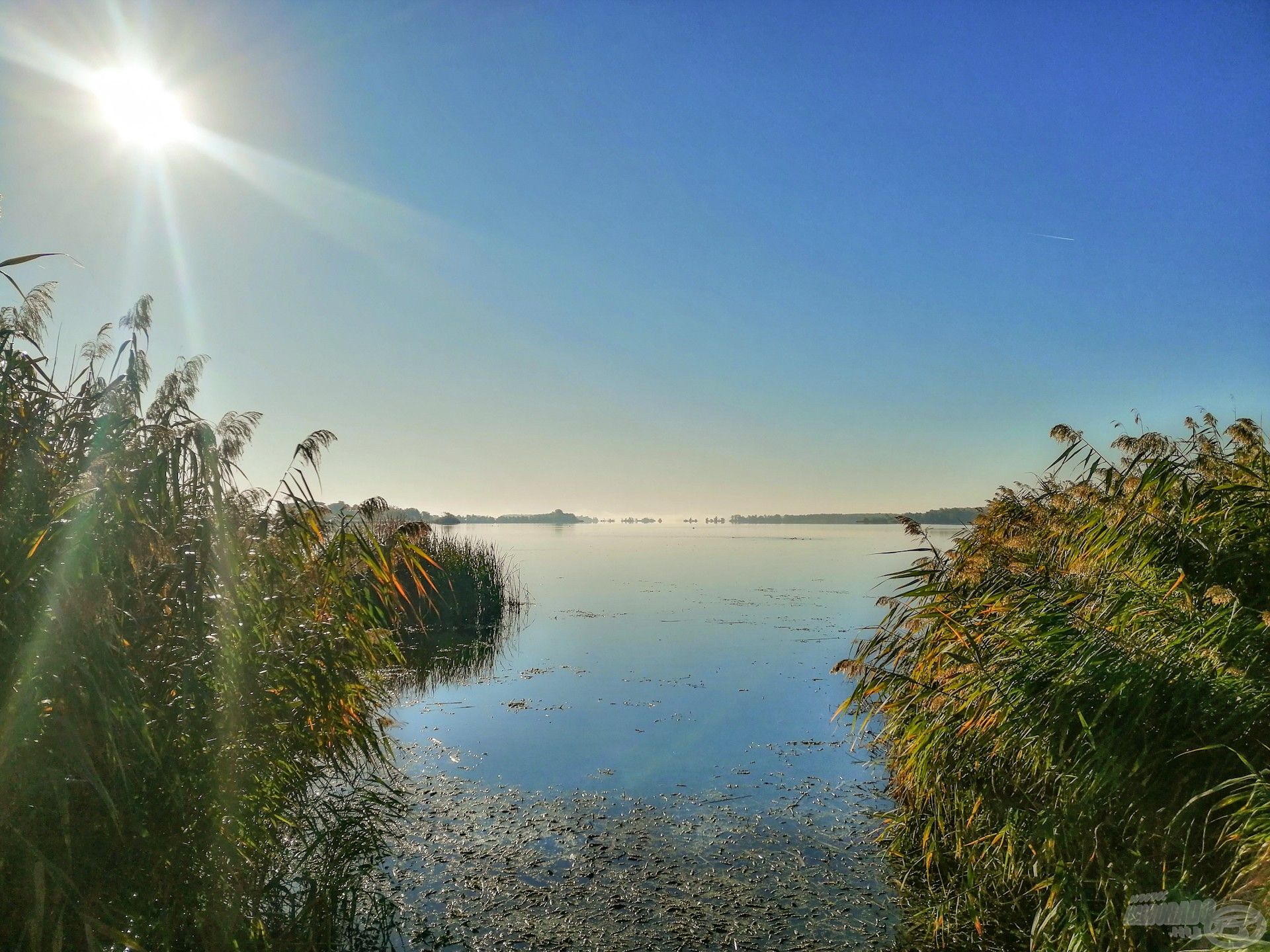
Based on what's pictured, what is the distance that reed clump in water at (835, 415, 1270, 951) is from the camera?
3492mm

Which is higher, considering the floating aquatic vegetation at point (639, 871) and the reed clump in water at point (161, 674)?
the reed clump in water at point (161, 674)

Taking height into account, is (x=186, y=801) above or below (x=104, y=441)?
below

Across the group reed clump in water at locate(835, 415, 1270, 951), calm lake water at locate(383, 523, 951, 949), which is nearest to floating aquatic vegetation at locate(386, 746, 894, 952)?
calm lake water at locate(383, 523, 951, 949)

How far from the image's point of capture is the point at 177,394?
13.9 feet

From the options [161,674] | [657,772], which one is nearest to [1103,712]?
[161,674]

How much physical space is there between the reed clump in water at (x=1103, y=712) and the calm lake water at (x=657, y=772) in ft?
3.06

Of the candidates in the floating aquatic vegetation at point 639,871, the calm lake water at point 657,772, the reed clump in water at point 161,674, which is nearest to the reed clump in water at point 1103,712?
the floating aquatic vegetation at point 639,871

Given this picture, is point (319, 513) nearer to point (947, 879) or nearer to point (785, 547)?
point (947, 879)

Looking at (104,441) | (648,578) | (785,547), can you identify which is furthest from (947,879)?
(785,547)

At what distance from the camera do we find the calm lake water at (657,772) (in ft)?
18.6

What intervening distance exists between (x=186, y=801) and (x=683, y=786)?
5.67 m

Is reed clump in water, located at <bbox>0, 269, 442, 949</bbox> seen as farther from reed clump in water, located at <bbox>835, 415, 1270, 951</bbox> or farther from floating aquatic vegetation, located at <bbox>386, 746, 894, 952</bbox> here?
reed clump in water, located at <bbox>835, 415, 1270, 951</bbox>

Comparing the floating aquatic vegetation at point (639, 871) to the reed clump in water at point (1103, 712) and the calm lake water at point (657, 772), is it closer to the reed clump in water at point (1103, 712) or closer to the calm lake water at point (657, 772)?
the calm lake water at point (657, 772)

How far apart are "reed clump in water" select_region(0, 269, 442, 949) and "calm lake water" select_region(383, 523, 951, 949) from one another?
174 centimetres
